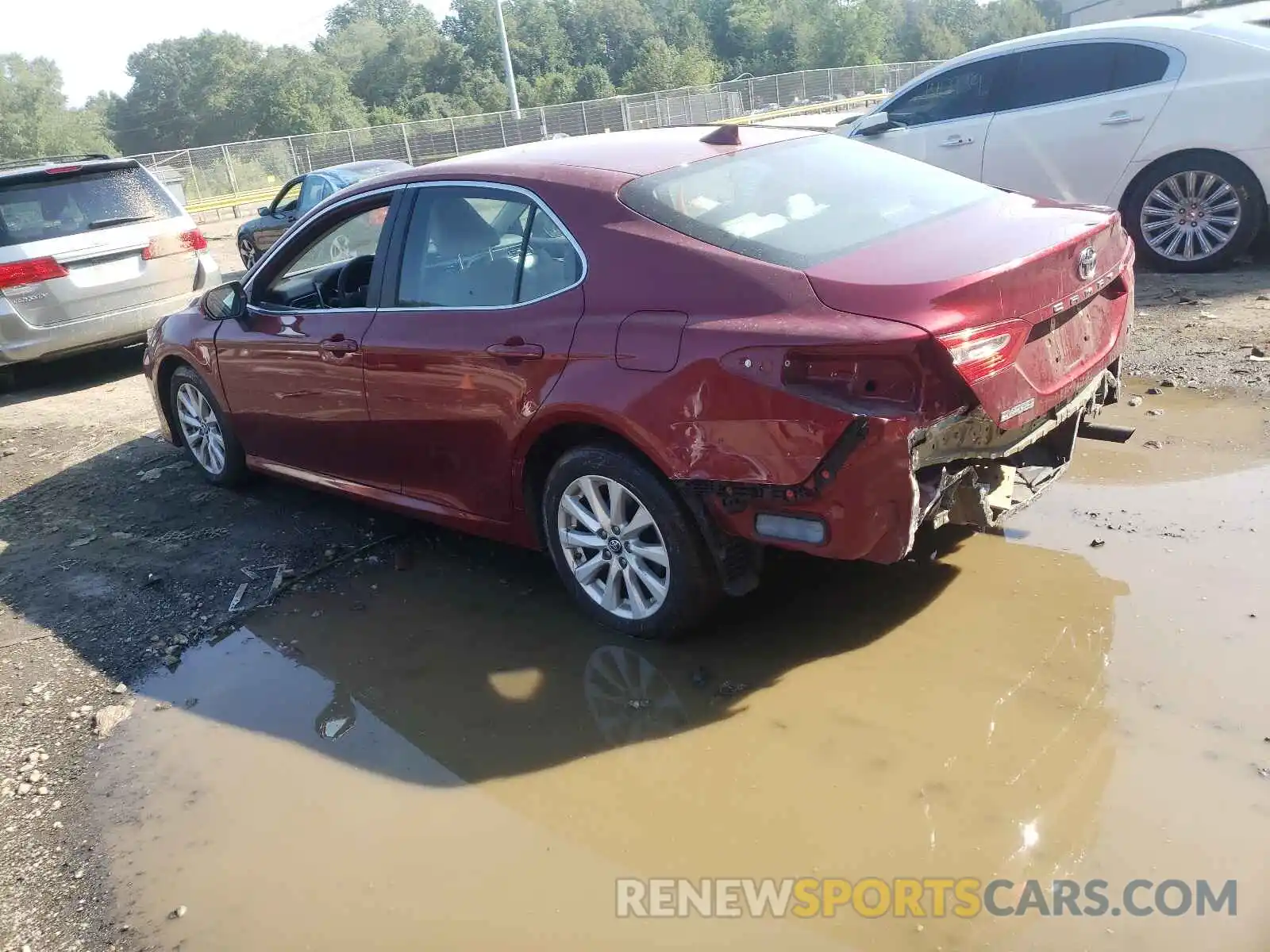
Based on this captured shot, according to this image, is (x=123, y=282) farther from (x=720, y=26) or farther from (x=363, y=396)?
(x=720, y=26)

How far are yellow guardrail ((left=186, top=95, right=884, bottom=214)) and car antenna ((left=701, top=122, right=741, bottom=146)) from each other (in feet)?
83.0

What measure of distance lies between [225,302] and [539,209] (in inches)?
94.0

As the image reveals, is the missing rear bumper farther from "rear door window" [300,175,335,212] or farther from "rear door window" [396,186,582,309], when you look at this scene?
"rear door window" [300,175,335,212]

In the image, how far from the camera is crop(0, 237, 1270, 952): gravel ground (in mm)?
3232

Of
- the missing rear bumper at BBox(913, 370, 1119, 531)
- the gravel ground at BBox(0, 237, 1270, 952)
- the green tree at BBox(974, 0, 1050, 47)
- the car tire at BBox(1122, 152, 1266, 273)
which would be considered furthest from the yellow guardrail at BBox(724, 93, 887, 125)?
the missing rear bumper at BBox(913, 370, 1119, 531)

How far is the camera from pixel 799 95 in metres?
45.7

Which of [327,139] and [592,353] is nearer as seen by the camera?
[592,353]

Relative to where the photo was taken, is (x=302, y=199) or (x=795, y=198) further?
(x=302, y=199)

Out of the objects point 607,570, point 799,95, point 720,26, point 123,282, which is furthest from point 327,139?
point 720,26

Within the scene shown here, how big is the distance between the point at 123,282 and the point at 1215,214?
836cm

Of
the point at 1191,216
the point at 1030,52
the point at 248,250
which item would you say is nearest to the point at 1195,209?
the point at 1191,216

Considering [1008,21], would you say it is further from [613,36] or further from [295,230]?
[295,230]

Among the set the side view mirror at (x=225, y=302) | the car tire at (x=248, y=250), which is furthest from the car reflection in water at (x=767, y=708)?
the car tire at (x=248, y=250)

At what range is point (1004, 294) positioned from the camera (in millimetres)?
3189
